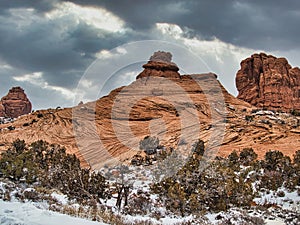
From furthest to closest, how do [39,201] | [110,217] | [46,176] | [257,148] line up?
[257,148] → [46,176] → [39,201] → [110,217]

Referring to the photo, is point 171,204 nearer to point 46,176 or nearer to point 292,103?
point 46,176

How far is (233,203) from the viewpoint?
639 inches

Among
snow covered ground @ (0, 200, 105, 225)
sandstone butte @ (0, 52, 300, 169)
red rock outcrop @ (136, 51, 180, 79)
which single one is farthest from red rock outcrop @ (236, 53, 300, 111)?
snow covered ground @ (0, 200, 105, 225)

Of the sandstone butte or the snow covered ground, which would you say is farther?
the sandstone butte

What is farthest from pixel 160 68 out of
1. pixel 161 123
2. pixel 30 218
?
pixel 30 218

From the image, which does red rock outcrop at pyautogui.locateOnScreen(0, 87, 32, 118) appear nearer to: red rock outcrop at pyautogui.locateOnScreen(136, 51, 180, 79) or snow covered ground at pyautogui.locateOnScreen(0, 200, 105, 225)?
red rock outcrop at pyautogui.locateOnScreen(136, 51, 180, 79)

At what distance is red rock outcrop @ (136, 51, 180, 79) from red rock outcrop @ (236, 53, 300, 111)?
48.8ft

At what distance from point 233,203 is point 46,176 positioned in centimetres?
1005

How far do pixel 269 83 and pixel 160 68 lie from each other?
60.5ft

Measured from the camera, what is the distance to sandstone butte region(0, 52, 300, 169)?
122 feet

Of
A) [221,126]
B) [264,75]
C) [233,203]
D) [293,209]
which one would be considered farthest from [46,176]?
[264,75]

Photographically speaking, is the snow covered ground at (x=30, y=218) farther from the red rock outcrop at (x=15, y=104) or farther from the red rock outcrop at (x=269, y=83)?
the red rock outcrop at (x=15, y=104)

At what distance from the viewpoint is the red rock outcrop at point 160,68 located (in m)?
51.7

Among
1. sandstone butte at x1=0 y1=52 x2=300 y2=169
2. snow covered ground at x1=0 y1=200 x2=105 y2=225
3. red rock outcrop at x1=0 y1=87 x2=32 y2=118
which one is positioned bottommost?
snow covered ground at x1=0 y1=200 x2=105 y2=225
